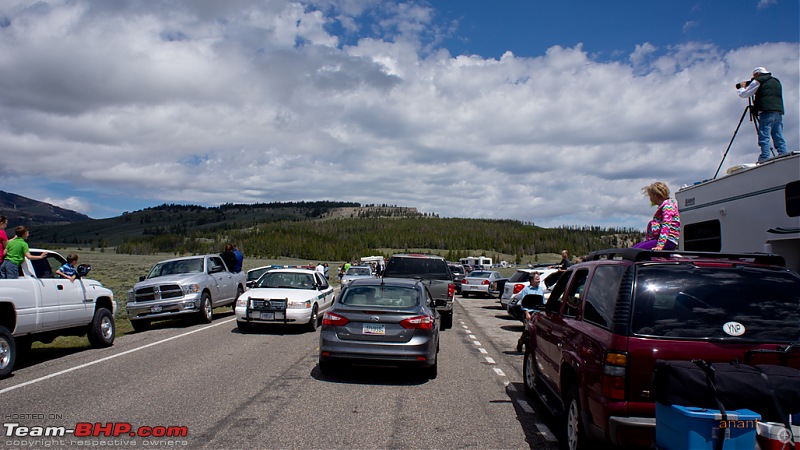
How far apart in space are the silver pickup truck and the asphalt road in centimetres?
366

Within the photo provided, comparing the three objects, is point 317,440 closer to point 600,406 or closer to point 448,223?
point 600,406

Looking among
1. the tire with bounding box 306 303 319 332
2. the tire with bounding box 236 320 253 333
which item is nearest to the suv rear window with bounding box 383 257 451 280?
the tire with bounding box 306 303 319 332

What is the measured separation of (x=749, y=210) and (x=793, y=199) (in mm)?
1115

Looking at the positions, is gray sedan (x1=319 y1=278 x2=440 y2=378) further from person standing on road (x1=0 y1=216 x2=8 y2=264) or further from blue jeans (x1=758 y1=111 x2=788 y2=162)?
blue jeans (x1=758 y1=111 x2=788 y2=162)

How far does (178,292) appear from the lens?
16.0 m

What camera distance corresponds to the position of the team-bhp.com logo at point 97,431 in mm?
6027

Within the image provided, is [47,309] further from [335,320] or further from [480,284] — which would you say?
[480,284]

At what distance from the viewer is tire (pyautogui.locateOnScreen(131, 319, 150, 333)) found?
1612 centimetres

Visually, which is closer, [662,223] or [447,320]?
[662,223]

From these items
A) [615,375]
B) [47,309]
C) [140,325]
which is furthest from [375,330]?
[140,325]

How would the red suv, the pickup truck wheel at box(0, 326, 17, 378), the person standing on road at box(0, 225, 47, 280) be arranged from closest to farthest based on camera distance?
the red suv → the pickup truck wheel at box(0, 326, 17, 378) → the person standing on road at box(0, 225, 47, 280)

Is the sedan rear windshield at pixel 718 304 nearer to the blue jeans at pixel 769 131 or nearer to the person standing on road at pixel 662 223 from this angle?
the person standing on road at pixel 662 223

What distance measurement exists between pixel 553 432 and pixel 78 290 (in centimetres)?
921

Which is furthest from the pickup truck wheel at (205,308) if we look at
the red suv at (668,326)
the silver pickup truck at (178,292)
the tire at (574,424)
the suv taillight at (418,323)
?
the red suv at (668,326)
